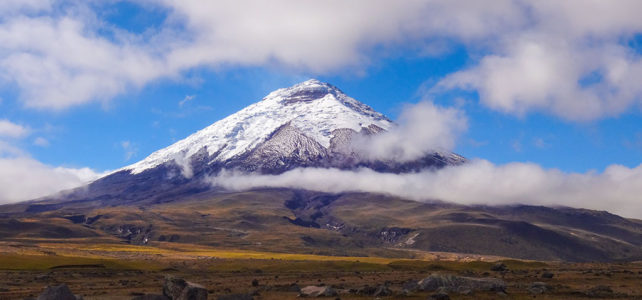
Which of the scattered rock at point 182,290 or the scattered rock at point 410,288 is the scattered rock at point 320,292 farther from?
the scattered rock at point 182,290

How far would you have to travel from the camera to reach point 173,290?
53188 mm

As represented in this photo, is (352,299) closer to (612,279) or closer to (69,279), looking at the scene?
(612,279)

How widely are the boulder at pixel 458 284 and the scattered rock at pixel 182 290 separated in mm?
23599

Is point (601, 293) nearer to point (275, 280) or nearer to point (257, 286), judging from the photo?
point (257, 286)

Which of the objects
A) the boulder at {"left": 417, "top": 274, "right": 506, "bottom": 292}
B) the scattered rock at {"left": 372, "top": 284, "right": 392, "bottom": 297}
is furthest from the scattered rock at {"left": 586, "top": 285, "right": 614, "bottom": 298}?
the scattered rock at {"left": 372, "top": 284, "right": 392, "bottom": 297}

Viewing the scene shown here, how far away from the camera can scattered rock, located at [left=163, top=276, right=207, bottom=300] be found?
167 feet

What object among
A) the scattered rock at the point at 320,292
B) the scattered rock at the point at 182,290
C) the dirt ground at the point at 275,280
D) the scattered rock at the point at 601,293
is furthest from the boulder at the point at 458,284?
A: the scattered rock at the point at 182,290

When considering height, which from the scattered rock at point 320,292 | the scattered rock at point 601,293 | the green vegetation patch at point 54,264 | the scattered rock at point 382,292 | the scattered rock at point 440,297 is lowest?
the green vegetation patch at point 54,264

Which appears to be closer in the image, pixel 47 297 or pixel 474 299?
pixel 47 297

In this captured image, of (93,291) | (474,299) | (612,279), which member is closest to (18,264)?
(93,291)

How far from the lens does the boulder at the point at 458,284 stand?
5707cm

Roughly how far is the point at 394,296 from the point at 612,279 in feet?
123

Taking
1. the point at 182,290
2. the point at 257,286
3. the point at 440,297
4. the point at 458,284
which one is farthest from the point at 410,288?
the point at 257,286

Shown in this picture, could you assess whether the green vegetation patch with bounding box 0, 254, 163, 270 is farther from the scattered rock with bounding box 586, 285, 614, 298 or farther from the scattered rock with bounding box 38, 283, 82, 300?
the scattered rock with bounding box 586, 285, 614, 298
